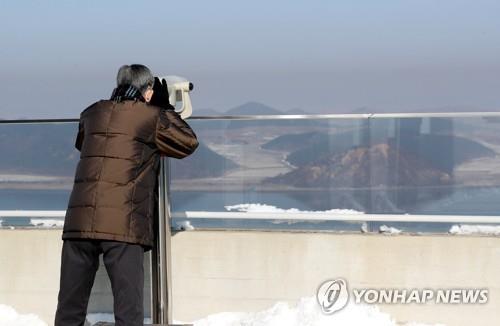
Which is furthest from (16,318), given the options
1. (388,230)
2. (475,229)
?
(475,229)

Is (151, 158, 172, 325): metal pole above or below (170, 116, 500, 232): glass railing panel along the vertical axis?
below

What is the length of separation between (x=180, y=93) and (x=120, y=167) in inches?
44.4

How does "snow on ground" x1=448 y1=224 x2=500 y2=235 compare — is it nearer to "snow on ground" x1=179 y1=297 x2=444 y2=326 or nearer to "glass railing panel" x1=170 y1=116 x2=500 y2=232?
"glass railing panel" x1=170 y1=116 x2=500 y2=232

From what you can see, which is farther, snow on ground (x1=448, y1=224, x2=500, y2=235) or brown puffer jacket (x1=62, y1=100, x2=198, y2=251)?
snow on ground (x1=448, y1=224, x2=500, y2=235)

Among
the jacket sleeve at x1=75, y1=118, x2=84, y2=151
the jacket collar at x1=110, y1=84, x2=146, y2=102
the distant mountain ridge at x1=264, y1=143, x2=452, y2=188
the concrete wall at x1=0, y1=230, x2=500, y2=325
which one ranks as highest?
the jacket collar at x1=110, y1=84, x2=146, y2=102

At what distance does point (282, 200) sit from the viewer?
6.21 m

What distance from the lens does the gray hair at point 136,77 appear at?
178 inches

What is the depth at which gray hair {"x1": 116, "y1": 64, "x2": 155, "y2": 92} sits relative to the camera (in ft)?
14.8

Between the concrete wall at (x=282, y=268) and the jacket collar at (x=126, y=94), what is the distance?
1744 millimetres

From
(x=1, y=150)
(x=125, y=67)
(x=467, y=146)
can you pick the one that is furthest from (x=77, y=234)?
(x=467, y=146)

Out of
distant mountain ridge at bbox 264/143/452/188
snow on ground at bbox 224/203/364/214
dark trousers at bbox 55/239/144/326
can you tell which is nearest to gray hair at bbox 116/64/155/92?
dark trousers at bbox 55/239/144/326

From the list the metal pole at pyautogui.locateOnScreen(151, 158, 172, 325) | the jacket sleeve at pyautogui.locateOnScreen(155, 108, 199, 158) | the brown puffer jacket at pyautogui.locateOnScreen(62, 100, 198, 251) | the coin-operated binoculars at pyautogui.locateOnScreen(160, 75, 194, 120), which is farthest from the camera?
the metal pole at pyautogui.locateOnScreen(151, 158, 172, 325)

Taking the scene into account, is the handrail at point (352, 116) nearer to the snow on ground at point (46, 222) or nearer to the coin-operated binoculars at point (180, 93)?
the coin-operated binoculars at point (180, 93)

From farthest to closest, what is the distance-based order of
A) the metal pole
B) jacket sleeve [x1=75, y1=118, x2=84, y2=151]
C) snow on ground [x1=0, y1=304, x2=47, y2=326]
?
snow on ground [x1=0, y1=304, x2=47, y2=326], the metal pole, jacket sleeve [x1=75, y1=118, x2=84, y2=151]
